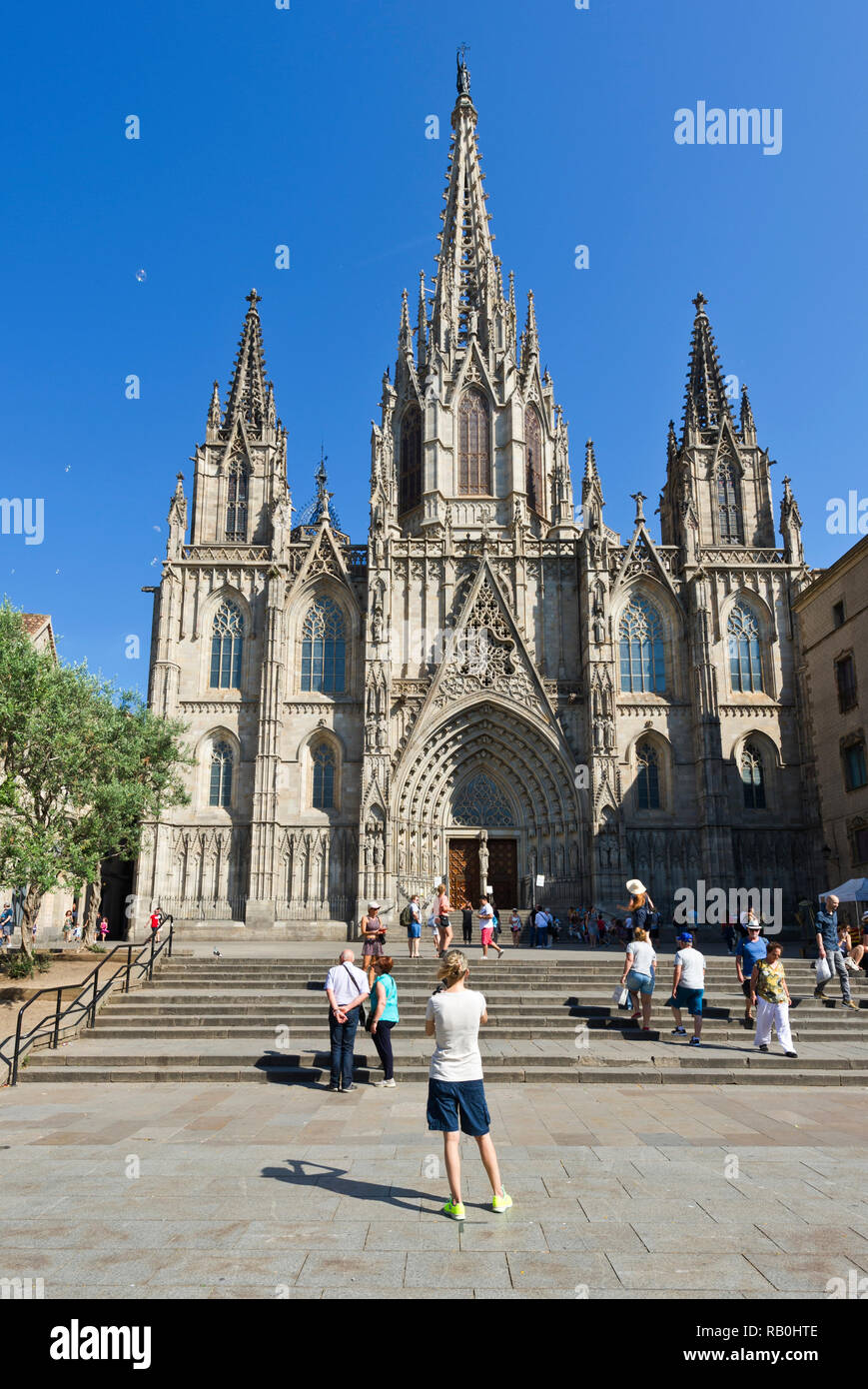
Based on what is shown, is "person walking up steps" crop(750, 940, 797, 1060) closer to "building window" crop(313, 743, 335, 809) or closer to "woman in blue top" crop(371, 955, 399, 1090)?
"woman in blue top" crop(371, 955, 399, 1090)

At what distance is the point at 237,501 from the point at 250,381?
734 cm

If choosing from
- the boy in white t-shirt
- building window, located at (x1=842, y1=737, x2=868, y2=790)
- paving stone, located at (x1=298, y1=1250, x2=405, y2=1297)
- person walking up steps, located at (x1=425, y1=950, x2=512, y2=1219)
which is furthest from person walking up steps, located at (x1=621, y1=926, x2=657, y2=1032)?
building window, located at (x1=842, y1=737, x2=868, y2=790)

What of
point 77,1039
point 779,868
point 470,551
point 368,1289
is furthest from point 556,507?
point 368,1289

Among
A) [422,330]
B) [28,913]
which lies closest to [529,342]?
[422,330]

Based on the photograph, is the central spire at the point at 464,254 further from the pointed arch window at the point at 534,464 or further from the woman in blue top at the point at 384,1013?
the woman in blue top at the point at 384,1013

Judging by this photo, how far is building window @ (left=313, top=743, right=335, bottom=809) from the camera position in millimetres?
35781

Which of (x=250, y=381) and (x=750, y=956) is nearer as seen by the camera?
(x=750, y=956)

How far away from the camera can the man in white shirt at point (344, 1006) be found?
1084 centimetres

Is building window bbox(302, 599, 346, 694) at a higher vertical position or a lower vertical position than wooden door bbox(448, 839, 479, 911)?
higher

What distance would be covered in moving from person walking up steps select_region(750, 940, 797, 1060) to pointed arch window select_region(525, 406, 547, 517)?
31287 millimetres

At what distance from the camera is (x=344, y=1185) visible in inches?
267

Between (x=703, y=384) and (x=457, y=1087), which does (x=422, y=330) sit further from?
(x=457, y=1087)

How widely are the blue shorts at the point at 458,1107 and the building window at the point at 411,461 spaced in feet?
123
